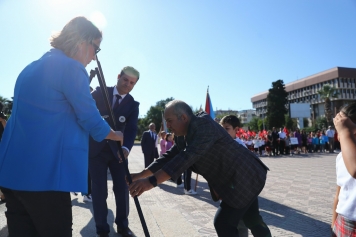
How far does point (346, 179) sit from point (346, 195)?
0.11 metres

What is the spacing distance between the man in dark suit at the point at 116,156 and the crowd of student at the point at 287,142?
19.5m

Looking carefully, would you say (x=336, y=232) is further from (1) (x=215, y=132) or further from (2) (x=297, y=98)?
(2) (x=297, y=98)

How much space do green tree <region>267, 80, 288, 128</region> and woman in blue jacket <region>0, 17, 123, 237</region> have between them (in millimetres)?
80755

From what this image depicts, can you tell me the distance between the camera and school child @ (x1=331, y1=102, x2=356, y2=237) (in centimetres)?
180

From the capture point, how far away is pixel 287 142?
80.7 feet

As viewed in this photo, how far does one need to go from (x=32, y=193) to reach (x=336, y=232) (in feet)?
6.69

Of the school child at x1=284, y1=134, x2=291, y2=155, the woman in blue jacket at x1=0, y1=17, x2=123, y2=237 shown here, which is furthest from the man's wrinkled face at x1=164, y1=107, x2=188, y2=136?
the school child at x1=284, y1=134, x2=291, y2=155

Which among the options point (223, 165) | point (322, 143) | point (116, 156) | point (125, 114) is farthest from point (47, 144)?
point (322, 143)

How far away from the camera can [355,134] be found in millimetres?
1890

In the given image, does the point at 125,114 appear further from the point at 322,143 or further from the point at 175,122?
the point at 322,143

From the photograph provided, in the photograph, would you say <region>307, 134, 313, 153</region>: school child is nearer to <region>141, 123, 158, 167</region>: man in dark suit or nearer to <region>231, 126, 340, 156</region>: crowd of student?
<region>231, 126, 340, 156</region>: crowd of student

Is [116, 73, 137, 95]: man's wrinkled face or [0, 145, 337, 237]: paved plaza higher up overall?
[116, 73, 137, 95]: man's wrinkled face

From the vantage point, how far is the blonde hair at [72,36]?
7.28 ft

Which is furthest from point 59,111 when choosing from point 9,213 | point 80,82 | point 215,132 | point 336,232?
point 336,232
